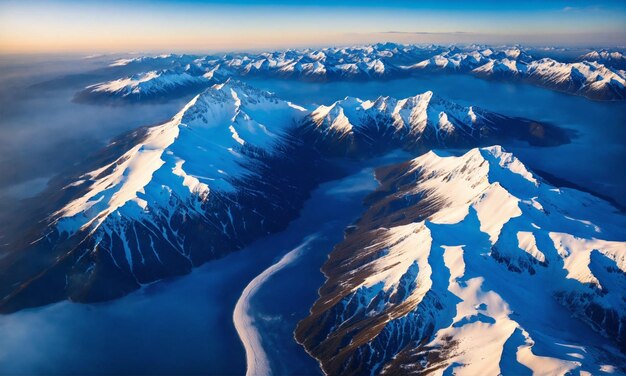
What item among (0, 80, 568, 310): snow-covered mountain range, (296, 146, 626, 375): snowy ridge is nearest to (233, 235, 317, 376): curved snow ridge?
(296, 146, 626, 375): snowy ridge

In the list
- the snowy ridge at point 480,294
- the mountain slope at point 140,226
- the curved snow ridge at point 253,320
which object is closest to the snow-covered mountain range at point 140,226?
the mountain slope at point 140,226

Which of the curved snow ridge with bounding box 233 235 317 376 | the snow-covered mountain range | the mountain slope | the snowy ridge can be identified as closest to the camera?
the snowy ridge

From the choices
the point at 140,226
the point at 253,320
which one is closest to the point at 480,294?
the point at 253,320

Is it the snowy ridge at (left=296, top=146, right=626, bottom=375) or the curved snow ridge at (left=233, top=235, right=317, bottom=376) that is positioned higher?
the snowy ridge at (left=296, top=146, right=626, bottom=375)

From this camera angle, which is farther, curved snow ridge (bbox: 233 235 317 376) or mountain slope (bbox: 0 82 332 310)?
mountain slope (bbox: 0 82 332 310)

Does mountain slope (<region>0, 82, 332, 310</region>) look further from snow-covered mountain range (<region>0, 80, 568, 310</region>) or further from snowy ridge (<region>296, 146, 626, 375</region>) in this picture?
snowy ridge (<region>296, 146, 626, 375</region>)

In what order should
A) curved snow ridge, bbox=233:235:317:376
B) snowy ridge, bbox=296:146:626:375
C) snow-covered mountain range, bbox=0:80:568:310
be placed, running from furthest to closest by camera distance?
snow-covered mountain range, bbox=0:80:568:310 → curved snow ridge, bbox=233:235:317:376 → snowy ridge, bbox=296:146:626:375

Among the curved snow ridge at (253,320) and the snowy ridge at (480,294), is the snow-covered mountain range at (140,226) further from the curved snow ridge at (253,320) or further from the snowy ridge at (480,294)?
the snowy ridge at (480,294)
